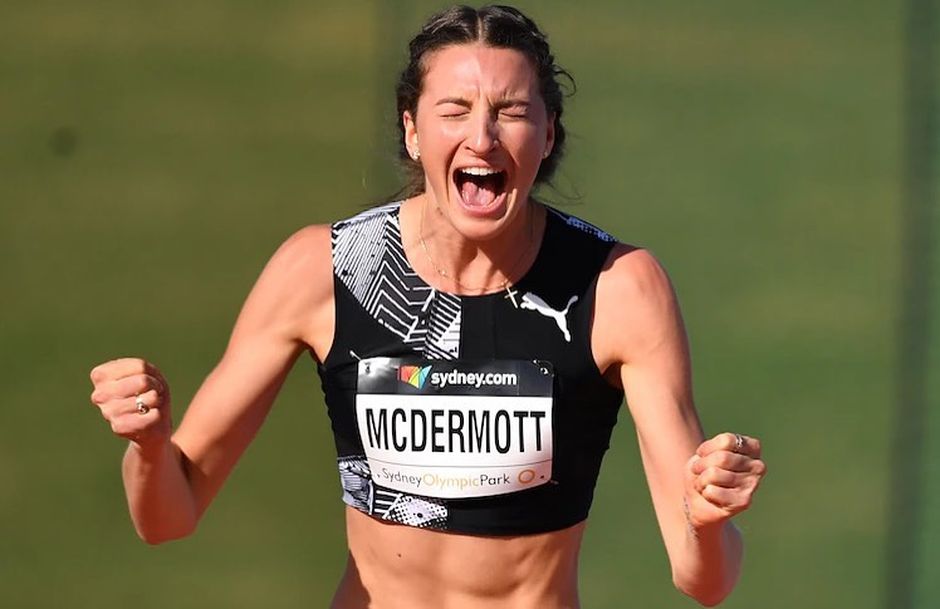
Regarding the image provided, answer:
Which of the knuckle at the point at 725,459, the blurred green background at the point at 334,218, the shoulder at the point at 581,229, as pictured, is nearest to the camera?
the knuckle at the point at 725,459

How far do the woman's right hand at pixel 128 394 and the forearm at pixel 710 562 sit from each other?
2.34ft

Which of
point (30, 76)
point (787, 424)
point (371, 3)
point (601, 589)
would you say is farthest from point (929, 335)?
point (30, 76)

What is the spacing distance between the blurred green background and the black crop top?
101 centimetres

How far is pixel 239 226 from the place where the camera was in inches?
137

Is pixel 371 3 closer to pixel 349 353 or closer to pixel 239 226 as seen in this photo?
pixel 239 226

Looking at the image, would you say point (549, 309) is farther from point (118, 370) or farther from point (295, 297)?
point (118, 370)

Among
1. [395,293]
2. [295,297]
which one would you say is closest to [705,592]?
[395,293]

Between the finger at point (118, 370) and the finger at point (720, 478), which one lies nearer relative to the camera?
the finger at point (720, 478)

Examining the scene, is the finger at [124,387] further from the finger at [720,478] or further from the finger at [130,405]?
the finger at [720,478]

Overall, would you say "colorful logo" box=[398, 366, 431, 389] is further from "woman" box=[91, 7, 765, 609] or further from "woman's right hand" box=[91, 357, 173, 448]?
"woman's right hand" box=[91, 357, 173, 448]

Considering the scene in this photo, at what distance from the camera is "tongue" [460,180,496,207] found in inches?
88.2

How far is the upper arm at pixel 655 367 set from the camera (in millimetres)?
2242

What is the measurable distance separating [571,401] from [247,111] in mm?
1409

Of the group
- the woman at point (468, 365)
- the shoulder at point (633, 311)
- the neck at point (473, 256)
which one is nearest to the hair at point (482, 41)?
the woman at point (468, 365)
